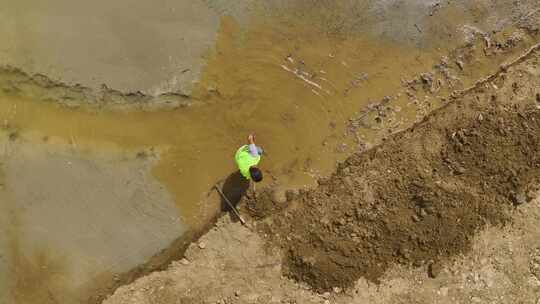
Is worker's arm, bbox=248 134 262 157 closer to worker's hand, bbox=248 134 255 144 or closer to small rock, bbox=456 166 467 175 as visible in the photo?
worker's hand, bbox=248 134 255 144

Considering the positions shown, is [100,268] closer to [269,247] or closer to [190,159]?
[190,159]

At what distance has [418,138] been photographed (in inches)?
254

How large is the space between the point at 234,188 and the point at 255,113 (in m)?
1.10

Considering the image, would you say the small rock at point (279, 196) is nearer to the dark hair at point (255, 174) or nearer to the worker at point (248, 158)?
the worker at point (248, 158)

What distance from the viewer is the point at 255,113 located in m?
6.43

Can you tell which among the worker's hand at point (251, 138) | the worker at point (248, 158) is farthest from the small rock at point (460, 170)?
the worker's hand at point (251, 138)

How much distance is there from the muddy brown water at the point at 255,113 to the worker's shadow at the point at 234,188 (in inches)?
5.2

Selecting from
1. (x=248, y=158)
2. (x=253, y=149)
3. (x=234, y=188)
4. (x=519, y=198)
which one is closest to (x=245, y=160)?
(x=248, y=158)

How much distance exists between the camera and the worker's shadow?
6.49m

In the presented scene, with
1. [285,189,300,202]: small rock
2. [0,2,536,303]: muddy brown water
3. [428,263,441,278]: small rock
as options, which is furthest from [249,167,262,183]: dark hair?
[428,263,441,278]: small rock

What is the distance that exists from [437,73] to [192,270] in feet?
14.6

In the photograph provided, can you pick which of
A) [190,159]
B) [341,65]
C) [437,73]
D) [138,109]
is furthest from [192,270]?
[437,73]

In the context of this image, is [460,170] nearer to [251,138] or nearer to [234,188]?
[251,138]

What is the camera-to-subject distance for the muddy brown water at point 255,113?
6.37m
